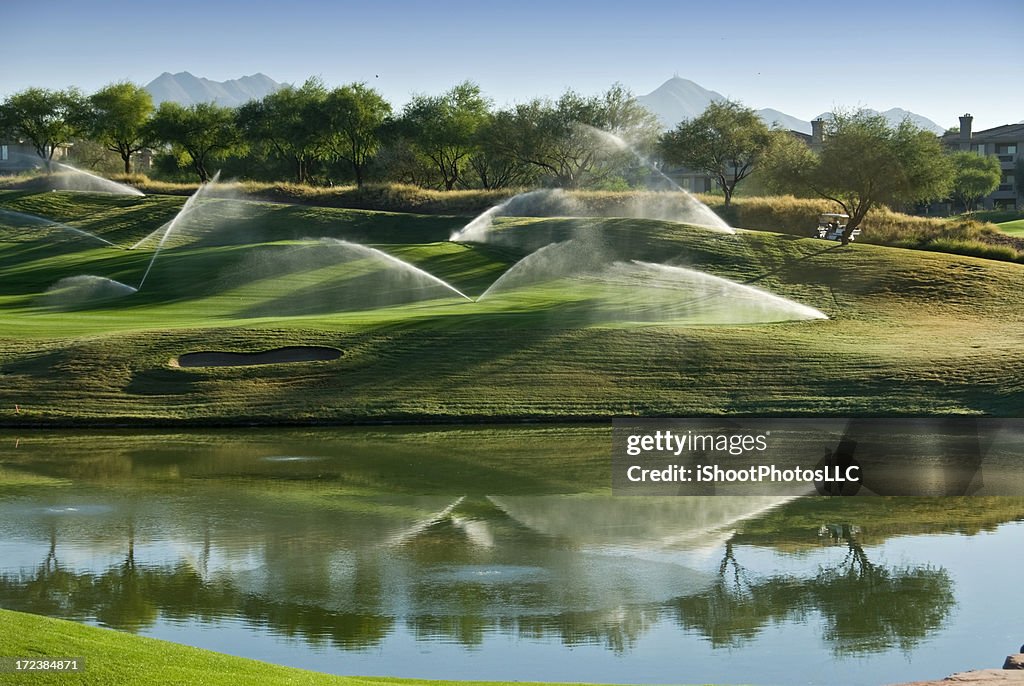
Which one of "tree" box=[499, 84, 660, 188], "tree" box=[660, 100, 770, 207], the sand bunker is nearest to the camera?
the sand bunker

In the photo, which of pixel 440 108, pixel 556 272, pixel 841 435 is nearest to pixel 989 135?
pixel 440 108

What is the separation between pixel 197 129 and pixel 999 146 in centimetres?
10317

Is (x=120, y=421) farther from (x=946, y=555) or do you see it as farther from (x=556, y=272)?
(x=556, y=272)

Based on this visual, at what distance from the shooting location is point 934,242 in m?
63.4

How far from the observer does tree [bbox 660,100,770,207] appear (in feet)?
234

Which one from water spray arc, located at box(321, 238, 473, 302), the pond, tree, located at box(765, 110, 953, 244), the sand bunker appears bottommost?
the pond

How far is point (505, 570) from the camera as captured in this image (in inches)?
689

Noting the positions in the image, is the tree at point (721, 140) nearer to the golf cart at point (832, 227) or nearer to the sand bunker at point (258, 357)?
the golf cart at point (832, 227)

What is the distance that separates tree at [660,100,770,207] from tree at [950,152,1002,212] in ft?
163

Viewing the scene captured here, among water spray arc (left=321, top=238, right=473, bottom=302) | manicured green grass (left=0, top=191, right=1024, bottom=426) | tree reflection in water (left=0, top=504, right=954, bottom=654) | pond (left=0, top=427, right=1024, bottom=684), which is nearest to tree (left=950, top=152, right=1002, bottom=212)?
manicured green grass (left=0, top=191, right=1024, bottom=426)

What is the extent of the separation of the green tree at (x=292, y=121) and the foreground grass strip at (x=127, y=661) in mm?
89455

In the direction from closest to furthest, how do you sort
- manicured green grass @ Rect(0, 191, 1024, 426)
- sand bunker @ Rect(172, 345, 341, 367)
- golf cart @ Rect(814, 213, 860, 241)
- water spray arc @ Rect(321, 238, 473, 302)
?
manicured green grass @ Rect(0, 191, 1024, 426) → sand bunker @ Rect(172, 345, 341, 367) → water spray arc @ Rect(321, 238, 473, 302) → golf cart @ Rect(814, 213, 860, 241)

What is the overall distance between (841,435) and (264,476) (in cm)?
1514

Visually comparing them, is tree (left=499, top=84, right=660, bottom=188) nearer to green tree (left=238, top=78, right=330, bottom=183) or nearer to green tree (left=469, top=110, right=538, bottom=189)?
green tree (left=469, top=110, right=538, bottom=189)
